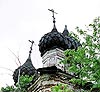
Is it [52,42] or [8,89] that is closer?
[8,89]

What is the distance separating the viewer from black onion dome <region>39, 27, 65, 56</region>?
17.7 meters

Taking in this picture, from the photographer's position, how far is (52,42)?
17.8 meters

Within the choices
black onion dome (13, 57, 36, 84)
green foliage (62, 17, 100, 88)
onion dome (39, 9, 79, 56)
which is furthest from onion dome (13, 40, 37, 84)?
green foliage (62, 17, 100, 88)

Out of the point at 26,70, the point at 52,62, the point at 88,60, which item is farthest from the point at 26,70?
the point at 88,60

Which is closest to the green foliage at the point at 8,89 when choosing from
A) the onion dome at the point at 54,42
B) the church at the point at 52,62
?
the church at the point at 52,62

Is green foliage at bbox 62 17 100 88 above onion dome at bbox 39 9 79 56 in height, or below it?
below

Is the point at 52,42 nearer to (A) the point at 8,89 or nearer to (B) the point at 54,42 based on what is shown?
(B) the point at 54,42

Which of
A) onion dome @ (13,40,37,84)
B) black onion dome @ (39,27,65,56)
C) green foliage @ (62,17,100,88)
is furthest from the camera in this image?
onion dome @ (13,40,37,84)

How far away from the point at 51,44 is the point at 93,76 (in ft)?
23.2

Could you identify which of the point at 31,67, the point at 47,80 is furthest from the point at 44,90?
the point at 31,67

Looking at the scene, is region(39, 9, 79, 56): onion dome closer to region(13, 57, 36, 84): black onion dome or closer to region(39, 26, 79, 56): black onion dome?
region(39, 26, 79, 56): black onion dome

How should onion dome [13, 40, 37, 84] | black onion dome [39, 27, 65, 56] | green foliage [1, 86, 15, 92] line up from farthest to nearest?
onion dome [13, 40, 37, 84]
black onion dome [39, 27, 65, 56]
green foliage [1, 86, 15, 92]

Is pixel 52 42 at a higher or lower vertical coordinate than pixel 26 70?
higher

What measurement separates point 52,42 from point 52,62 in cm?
111
